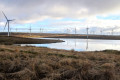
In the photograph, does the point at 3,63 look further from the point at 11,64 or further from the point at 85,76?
the point at 85,76

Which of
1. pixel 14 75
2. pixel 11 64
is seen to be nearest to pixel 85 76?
pixel 14 75

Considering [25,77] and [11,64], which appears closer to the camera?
[25,77]

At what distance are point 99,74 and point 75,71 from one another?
1294mm

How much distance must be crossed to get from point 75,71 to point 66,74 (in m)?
0.57

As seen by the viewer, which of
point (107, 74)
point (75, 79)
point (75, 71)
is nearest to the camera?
point (75, 79)

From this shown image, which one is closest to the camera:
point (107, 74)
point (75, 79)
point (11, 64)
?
point (75, 79)

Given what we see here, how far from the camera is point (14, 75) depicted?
702 cm

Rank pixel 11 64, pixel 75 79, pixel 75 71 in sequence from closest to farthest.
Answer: pixel 75 79, pixel 75 71, pixel 11 64

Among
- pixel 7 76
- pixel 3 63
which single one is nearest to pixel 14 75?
pixel 7 76

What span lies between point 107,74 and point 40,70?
376 cm

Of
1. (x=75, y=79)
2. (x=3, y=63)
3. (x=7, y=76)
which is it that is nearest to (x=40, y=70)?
(x=7, y=76)

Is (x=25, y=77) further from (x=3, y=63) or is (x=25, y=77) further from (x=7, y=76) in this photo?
(x=3, y=63)

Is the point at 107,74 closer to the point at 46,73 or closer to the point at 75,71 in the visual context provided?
the point at 75,71

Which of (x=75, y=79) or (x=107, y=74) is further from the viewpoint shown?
(x=107, y=74)
